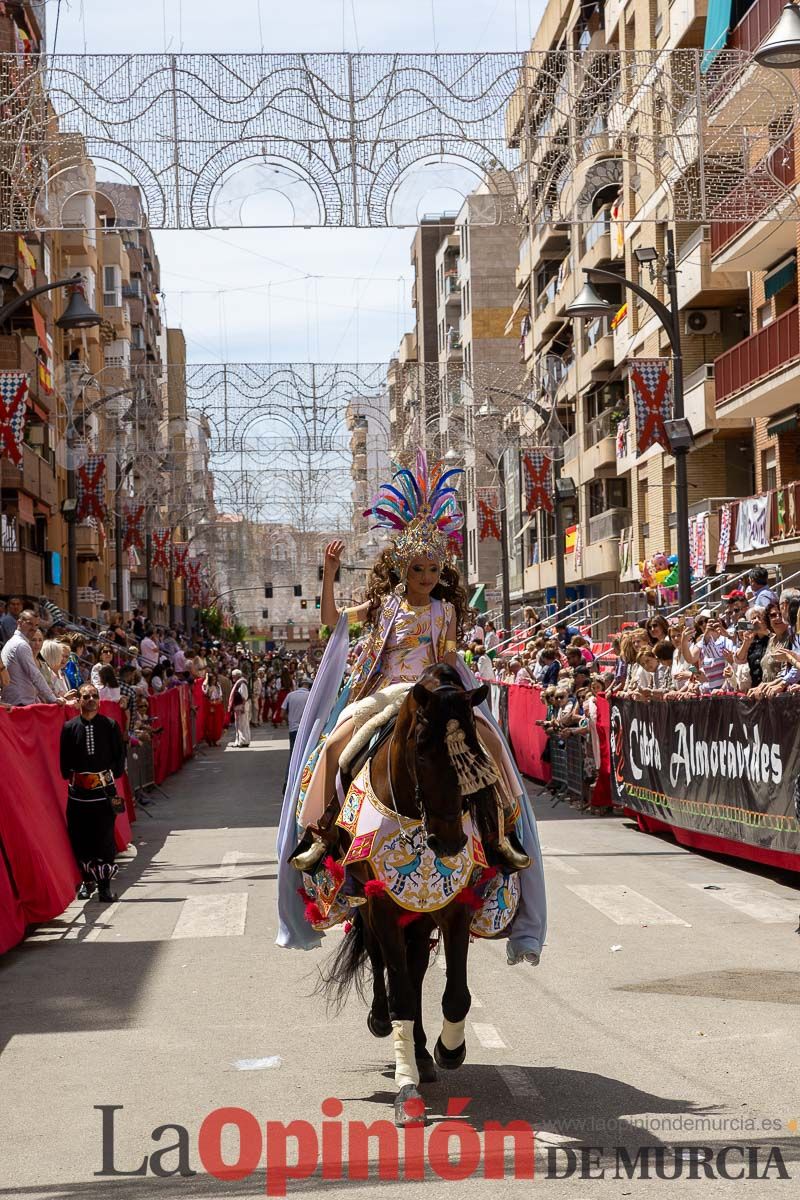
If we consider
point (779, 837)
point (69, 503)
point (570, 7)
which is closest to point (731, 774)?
point (779, 837)

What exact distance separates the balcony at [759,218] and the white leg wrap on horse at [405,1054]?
552 inches

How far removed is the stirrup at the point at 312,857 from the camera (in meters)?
7.89

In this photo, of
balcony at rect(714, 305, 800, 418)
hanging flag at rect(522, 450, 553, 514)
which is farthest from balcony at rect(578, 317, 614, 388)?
balcony at rect(714, 305, 800, 418)

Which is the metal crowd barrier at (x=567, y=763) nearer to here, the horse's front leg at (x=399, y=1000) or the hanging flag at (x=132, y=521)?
the horse's front leg at (x=399, y=1000)

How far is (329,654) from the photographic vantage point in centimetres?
855

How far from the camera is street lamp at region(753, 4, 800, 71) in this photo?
558 inches

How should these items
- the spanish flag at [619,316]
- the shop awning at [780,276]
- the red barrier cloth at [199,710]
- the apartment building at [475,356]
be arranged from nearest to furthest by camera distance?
the shop awning at [780,276]
the red barrier cloth at [199,710]
the apartment building at [475,356]
the spanish flag at [619,316]

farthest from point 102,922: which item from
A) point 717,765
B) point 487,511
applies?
point 487,511

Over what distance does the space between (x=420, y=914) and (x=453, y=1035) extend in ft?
1.91

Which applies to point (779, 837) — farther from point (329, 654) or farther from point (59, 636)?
point (59, 636)

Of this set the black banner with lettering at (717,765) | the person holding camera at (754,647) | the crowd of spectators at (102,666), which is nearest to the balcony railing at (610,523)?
the crowd of spectators at (102,666)

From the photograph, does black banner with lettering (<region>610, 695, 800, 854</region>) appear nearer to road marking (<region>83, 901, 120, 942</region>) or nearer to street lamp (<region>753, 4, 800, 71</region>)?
road marking (<region>83, 901, 120, 942</region>)

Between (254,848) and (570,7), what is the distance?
40.6 metres

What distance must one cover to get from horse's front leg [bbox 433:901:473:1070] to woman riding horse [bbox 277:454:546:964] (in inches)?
15.9
